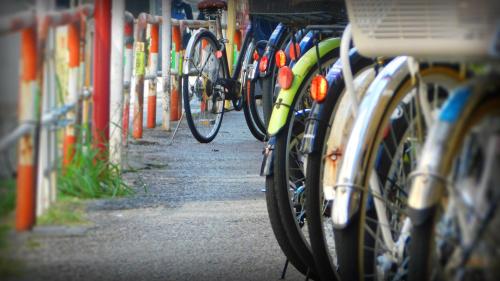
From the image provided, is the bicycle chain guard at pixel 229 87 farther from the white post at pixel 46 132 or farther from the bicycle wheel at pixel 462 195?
the white post at pixel 46 132

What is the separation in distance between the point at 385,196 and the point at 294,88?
2.56 feet

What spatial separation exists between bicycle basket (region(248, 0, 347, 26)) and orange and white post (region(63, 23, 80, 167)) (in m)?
1.53

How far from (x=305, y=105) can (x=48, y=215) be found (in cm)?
184

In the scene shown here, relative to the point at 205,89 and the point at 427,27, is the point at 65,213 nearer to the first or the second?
the point at 427,27

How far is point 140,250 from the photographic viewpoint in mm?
2662

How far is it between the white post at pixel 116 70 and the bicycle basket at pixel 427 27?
40 centimetres

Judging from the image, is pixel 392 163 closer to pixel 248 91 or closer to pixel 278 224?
pixel 278 224

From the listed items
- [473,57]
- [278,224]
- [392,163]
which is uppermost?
[473,57]

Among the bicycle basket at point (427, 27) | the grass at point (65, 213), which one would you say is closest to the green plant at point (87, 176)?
the grass at point (65, 213)

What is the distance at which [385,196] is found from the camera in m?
2.88

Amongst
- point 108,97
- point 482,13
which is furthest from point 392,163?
point 482,13

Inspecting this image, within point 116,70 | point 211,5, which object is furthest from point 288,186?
point 211,5

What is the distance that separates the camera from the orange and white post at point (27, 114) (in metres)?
1.78

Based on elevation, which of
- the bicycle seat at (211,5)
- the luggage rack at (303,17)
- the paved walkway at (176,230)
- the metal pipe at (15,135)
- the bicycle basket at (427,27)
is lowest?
the paved walkway at (176,230)
